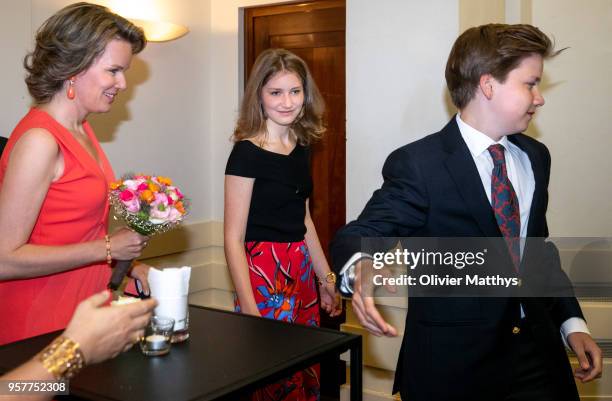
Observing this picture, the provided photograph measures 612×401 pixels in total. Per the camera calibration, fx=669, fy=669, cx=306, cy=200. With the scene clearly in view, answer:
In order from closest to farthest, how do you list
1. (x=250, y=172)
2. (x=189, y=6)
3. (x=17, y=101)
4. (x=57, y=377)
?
(x=57, y=377) → (x=250, y=172) → (x=17, y=101) → (x=189, y=6)

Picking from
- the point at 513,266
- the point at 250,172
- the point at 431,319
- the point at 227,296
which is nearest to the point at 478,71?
the point at 513,266

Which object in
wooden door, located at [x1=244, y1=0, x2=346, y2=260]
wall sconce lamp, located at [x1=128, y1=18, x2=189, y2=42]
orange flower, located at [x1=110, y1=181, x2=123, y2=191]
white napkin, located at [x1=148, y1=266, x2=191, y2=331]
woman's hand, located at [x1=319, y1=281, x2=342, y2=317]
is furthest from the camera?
wooden door, located at [x1=244, y1=0, x2=346, y2=260]

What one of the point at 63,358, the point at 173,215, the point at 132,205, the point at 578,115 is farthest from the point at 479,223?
the point at 578,115

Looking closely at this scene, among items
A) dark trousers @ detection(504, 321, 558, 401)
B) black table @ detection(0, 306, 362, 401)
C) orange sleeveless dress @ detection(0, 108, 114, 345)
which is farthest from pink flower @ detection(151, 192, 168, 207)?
dark trousers @ detection(504, 321, 558, 401)

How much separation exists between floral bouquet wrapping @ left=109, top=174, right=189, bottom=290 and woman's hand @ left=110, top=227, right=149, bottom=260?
0.16 ft

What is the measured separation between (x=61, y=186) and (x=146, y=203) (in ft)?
0.93

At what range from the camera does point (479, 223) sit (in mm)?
1896

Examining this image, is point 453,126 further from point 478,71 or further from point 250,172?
point 250,172

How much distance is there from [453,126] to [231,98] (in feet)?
9.01

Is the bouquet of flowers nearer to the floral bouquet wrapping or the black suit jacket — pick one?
the floral bouquet wrapping

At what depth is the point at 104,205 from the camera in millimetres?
2275

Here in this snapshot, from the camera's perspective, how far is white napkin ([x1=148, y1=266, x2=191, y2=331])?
1.79 metres

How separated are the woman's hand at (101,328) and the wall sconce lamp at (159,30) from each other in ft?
9.13

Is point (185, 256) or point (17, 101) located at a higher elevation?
→ point (17, 101)
